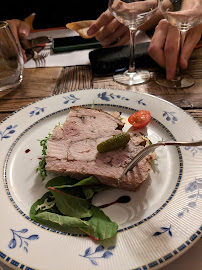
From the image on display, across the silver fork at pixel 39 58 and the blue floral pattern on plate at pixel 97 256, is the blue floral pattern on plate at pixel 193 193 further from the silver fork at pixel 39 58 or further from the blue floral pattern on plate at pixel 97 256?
the silver fork at pixel 39 58

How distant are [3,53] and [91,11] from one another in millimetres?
2591

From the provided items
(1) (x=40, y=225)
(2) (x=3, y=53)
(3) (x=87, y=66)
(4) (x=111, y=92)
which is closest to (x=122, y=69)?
(3) (x=87, y=66)

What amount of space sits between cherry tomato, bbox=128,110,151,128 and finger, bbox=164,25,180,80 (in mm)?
764

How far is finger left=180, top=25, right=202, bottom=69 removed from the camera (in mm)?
2566

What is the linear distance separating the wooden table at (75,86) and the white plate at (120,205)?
28 cm

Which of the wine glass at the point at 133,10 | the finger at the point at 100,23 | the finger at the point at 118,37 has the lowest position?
the finger at the point at 118,37

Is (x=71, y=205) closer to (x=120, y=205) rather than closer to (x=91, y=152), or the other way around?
(x=120, y=205)

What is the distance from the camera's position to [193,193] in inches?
52.0

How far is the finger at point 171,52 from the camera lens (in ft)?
8.05

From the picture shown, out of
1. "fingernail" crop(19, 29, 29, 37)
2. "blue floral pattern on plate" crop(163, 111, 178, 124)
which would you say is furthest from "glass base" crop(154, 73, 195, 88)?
"fingernail" crop(19, 29, 29, 37)

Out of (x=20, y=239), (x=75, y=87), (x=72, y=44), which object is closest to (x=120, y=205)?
(x=20, y=239)

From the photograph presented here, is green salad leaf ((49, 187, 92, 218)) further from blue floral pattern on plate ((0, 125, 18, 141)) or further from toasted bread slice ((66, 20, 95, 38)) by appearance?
toasted bread slice ((66, 20, 95, 38))

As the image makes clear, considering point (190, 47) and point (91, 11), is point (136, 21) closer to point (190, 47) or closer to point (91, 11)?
point (190, 47)

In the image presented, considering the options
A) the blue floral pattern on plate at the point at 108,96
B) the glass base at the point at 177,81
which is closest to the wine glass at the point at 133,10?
the glass base at the point at 177,81
